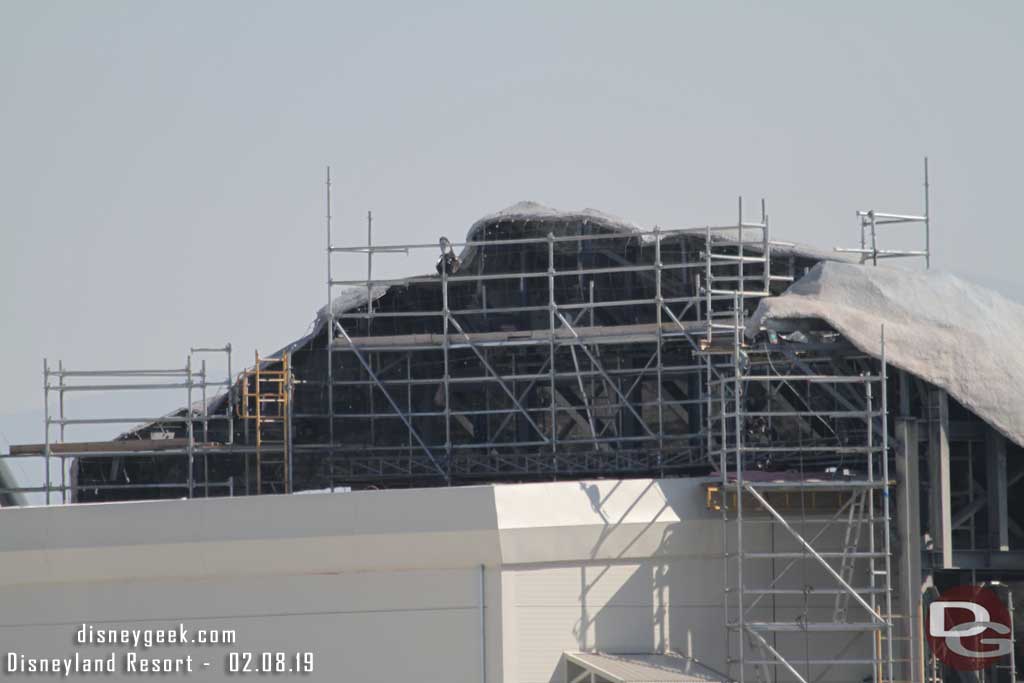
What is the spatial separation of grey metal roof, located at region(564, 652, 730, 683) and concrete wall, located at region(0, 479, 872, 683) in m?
0.28

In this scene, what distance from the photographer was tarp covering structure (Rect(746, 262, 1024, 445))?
3247cm

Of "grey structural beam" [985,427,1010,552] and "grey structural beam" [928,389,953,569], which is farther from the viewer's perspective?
"grey structural beam" [985,427,1010,552]

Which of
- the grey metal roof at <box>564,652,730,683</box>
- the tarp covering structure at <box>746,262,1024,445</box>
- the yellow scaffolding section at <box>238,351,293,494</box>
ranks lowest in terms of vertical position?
the grey metal roof at <box>564,652,730,683</box>

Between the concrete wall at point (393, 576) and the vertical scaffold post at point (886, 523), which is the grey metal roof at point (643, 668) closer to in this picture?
the concrete wall at point (393, 576)

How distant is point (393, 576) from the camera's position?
32219 mm

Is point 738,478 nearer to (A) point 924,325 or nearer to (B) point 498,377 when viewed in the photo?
(A) point 924,325

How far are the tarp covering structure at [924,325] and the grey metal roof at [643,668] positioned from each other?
5.88 m

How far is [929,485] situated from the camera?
33.1 meters

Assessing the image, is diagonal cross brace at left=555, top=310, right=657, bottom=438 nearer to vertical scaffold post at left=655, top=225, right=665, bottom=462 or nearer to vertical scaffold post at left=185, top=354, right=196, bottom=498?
vertical scaffold post at left=655, top=225, right=665, bottom=462

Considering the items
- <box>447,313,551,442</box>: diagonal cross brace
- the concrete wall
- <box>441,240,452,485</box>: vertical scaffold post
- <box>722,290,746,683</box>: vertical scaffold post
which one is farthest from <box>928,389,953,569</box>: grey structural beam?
<box>441,240,452,485</box>: vertical scaffold post

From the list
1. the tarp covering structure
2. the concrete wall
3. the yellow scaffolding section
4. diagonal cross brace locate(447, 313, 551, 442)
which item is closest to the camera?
the concrete wall

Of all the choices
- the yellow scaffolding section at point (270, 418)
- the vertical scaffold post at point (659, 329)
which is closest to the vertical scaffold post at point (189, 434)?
the yellow scaffolding section at point (270, 418)

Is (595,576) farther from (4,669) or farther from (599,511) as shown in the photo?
(4,669)

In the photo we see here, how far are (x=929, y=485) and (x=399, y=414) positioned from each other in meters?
10.6
